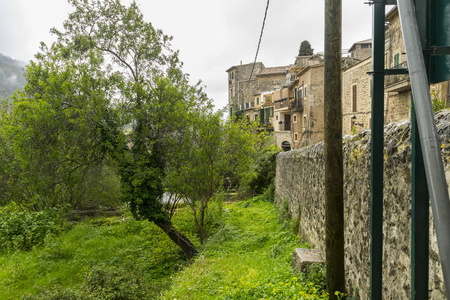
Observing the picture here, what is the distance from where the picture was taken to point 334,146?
3.92m

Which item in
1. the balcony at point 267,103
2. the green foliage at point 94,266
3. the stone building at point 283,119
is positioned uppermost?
the balcony at point 267,103

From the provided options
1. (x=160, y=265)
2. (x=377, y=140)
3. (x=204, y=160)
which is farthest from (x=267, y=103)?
(x=377, y=140)

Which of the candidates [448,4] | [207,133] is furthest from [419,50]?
[207,133]

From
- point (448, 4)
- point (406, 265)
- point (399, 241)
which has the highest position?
point (448, 4)

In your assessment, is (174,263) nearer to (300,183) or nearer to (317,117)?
(300,183)

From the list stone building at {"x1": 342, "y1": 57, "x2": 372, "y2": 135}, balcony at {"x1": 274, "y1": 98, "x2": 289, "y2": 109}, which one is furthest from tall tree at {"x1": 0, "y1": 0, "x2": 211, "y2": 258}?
balcony at {"x1": 274, "y1": 98, "x2": 289, "y2": 109}

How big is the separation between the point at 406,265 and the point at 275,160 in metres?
16.8

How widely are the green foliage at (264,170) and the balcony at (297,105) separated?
10201 mm

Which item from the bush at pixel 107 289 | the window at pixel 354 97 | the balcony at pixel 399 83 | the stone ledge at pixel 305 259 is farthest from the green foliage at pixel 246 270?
the window at pixel 354 97

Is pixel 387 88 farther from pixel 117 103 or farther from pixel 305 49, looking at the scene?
pixel 305 49

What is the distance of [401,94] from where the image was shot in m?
16.0

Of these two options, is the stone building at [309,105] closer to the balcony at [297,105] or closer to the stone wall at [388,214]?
the balcony at [297,105]

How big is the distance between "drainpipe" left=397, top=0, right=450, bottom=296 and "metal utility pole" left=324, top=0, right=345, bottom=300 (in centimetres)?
222

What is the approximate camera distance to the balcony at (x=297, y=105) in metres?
29.7
